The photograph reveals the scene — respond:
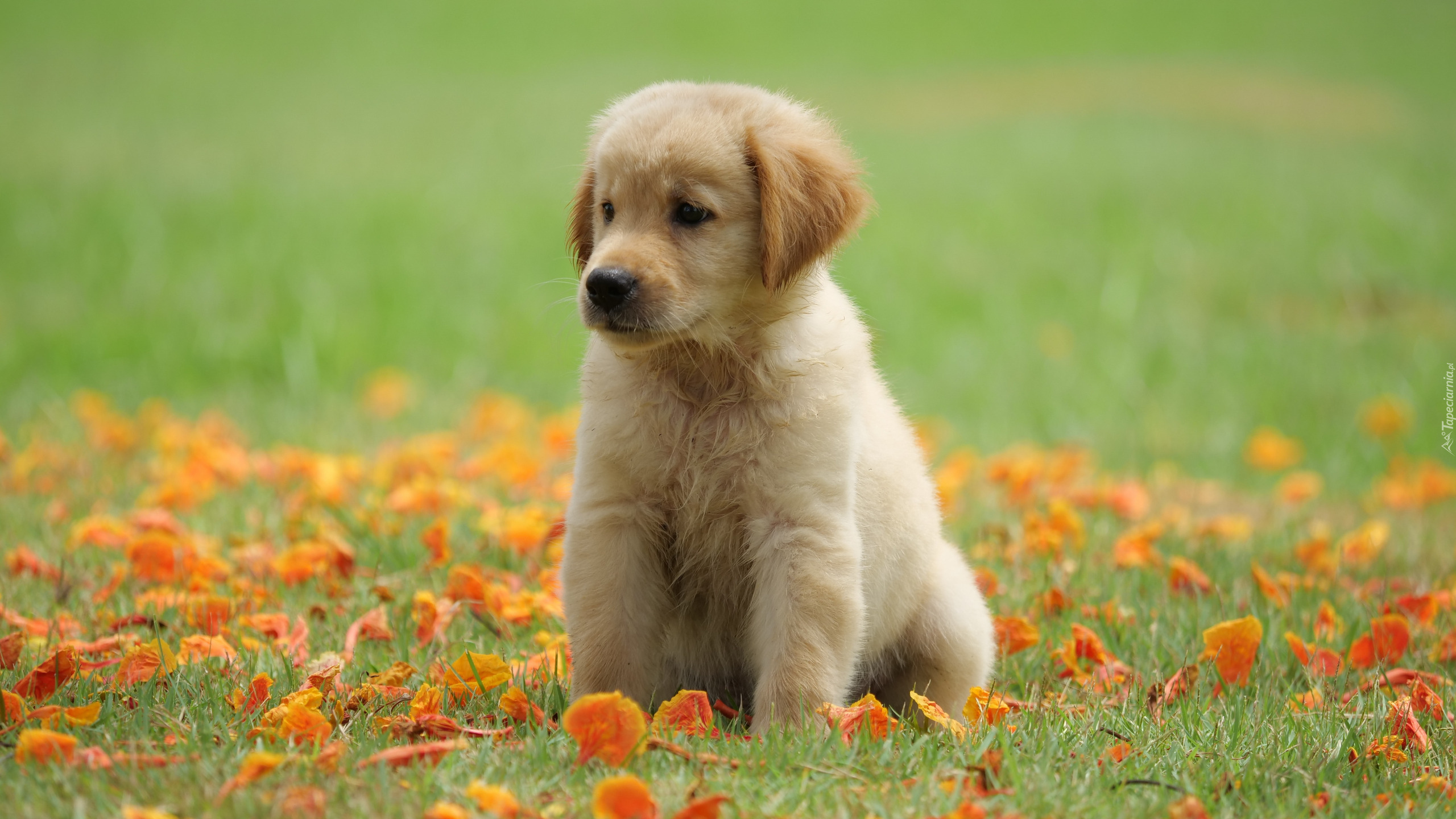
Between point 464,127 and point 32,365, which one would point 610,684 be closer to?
point 32,365

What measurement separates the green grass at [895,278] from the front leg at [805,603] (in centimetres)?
17

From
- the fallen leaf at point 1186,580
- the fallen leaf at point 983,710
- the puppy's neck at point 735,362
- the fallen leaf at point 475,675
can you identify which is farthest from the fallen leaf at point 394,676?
the fallen leaf at point 1186,580

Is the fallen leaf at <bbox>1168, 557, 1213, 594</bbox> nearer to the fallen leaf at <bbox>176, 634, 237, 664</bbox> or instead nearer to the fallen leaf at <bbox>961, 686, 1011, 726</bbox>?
the fallen leaf at <bbox>961, 686, 1011, 726</bbox>

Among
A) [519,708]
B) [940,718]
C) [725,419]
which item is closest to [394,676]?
[519,708]

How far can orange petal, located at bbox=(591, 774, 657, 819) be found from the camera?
6.58 feet

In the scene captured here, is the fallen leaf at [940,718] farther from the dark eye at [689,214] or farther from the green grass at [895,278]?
the dark eye at [689,214]

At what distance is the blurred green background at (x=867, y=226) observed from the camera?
7.45 meters

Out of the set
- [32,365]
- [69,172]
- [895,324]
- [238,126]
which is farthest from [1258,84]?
[32,365]

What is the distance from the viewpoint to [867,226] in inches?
369

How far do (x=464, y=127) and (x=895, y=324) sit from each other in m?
8.39

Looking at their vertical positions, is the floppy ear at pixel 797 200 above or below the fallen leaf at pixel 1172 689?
above

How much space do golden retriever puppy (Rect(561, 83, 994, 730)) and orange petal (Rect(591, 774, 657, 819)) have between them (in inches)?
25.1

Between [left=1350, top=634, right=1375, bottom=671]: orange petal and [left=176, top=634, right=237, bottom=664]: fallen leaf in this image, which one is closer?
[left=176, top=634, right=237, bottom=664]: fallen leaf

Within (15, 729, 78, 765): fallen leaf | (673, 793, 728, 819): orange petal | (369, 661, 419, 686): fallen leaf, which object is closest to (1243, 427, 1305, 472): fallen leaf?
(369, 661, 419, 686): fallen leaf
